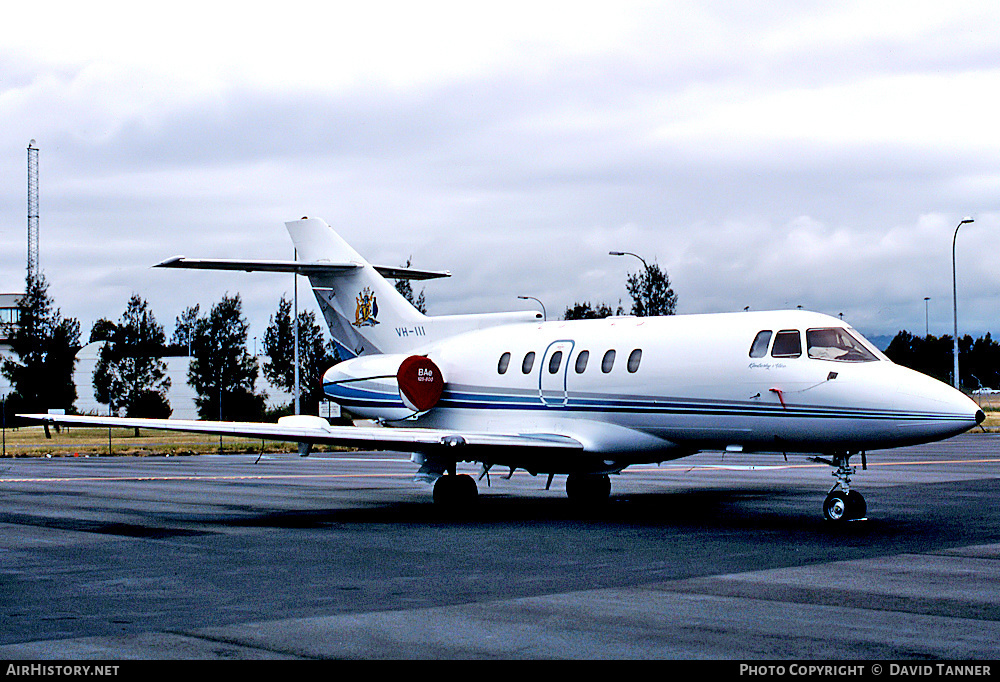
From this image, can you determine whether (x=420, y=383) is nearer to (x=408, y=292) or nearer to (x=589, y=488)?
(x=589, y=488)

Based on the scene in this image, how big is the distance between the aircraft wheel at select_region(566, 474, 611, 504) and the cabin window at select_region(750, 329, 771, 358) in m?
4.35


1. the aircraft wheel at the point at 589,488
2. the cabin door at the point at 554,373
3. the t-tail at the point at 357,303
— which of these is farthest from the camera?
the t-tail at the point at 357,303

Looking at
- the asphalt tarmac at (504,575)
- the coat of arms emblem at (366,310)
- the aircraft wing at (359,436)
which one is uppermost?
the coat of arms emblem at (366,310)

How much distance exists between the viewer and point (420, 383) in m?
21.5

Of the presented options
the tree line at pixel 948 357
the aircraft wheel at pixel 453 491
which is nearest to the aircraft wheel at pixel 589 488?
the aircraft wheel at pixel 453 491

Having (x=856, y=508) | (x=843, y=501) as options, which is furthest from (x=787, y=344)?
(x=856, y=508)

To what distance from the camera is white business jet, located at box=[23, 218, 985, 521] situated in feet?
53.6

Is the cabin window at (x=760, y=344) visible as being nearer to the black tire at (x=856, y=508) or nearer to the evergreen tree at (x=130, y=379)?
the black tire at (x=856, y=508)

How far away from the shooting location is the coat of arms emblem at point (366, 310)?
78.3 ft

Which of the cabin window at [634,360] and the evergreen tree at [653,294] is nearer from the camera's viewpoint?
the cabin window at [634,360]

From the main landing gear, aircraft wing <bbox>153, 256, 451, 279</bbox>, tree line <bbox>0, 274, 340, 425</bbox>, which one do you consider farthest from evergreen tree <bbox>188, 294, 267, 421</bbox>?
the main landing gear

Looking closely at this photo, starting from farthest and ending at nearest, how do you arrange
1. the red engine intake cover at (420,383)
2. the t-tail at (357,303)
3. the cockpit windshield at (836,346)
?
the t-tail at (357,303)
the red engine intake cover at (420,383)
the cockpit windshield at (836,346)

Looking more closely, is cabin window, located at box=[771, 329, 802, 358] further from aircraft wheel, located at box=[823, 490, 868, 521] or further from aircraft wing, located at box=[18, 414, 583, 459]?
aircraft wing, located at box=[18, 414, 583, 459]

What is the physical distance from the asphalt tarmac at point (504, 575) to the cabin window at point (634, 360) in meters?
2.29
